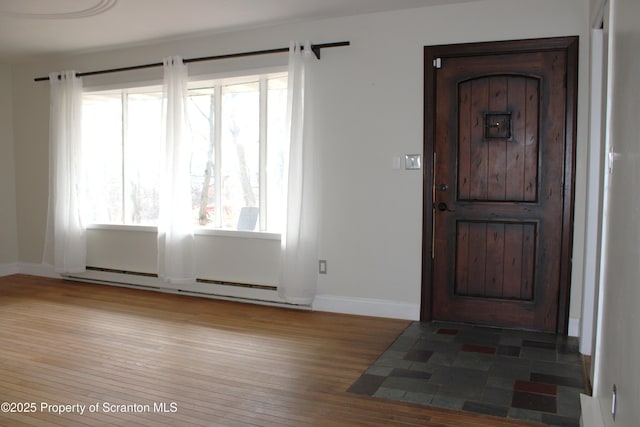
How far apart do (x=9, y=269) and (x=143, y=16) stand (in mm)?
3834

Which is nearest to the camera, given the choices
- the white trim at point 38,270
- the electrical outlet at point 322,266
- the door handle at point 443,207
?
the door handle at point 443,207

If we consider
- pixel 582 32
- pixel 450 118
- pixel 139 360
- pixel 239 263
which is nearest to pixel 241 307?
pixel 239 263

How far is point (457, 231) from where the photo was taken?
4.05 metres

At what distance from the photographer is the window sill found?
15.6 ft

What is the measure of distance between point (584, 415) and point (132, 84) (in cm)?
492

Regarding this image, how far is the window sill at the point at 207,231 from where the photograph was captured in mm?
4765

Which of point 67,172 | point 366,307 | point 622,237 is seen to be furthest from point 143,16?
point 622,237

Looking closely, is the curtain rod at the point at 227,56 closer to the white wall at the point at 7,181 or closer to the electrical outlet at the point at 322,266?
the white wall at the point at 7,181

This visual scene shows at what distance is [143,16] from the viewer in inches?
170

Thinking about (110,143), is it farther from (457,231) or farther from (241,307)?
(457,231)

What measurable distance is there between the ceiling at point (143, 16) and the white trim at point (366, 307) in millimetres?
2394

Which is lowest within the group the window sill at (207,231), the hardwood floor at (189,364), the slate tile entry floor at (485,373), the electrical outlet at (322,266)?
the hardwood floor at (189,364)

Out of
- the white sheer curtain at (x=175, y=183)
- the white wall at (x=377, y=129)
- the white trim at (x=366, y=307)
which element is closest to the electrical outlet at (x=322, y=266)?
the white wall at (x=377, y=129)

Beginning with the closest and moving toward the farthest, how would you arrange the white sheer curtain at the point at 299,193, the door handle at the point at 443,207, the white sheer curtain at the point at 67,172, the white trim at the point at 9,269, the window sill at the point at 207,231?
the door handle at the point at 443,207 < the white sheer curtain at the point at 299,193 < the window sill at the point at 207,231 < the white sheer curtain at the point at 67,172 < the white trim at the point at 9,269
